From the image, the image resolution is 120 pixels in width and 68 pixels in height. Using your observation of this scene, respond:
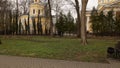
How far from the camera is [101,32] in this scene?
157ft

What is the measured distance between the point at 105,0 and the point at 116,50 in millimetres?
81485

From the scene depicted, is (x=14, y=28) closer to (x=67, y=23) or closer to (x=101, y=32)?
(x=67, y=23)

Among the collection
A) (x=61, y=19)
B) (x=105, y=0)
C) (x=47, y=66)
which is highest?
(x=105, y=0)

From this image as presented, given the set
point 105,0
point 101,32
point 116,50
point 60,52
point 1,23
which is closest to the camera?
point 116,50

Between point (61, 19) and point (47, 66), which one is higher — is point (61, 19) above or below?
above

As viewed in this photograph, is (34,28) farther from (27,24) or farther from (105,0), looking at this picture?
(105,0)

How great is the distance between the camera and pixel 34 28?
67.5 m

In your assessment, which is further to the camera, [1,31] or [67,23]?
[1,31]

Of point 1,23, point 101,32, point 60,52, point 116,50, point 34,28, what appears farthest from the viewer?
point 34,28

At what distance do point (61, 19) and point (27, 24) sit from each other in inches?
640

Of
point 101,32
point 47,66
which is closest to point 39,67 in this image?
point 47,66

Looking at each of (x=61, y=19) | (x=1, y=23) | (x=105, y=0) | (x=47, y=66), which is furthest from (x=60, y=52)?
(x=105, y=0)

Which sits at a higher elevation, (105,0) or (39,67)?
(105,0)

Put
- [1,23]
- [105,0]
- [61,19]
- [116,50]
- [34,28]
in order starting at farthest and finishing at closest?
[105,0] → [34,28] → [1,23] → [61,19] → [116,50]
